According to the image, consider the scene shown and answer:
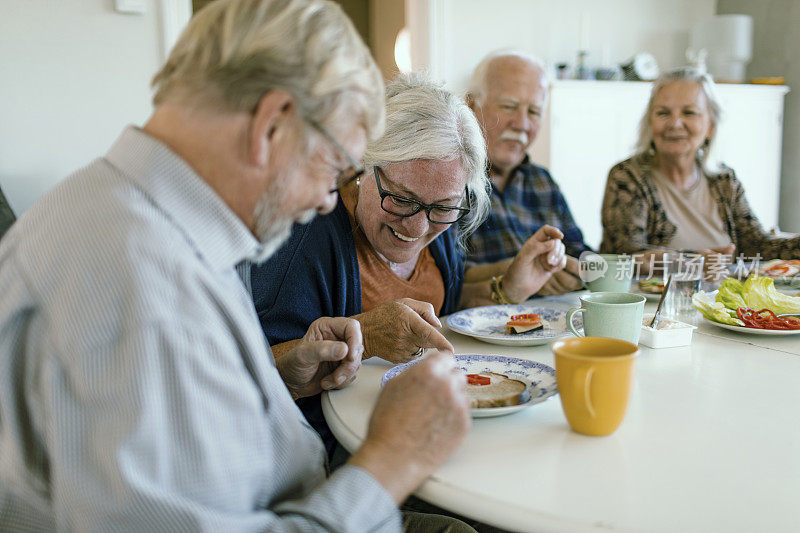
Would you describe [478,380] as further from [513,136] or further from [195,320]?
[513,136]

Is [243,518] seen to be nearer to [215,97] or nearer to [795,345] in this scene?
[215,97]

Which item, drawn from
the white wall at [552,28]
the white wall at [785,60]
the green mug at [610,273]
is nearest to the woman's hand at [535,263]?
the green mug at [610,273]

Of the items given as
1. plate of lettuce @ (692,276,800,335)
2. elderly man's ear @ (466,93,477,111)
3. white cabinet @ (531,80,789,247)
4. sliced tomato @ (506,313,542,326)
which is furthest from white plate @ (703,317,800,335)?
white cabinet @ (531,80,789,247)

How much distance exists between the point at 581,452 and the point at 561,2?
4639 millimetres

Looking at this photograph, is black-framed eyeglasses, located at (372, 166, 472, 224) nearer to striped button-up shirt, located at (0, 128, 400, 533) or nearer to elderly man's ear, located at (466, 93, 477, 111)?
striped button-up shirt, located at (0, 128, 400, 533)

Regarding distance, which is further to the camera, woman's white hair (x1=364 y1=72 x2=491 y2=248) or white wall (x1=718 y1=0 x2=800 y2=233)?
white wall (x1=718 y1=0 x2=800 y2=233)

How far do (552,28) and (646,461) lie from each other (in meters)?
4.54

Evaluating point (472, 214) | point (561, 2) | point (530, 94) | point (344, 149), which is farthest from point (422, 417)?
point (561, 2)

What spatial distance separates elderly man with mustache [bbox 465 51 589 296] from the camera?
2.29 metres

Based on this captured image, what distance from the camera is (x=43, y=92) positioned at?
8.59 feet

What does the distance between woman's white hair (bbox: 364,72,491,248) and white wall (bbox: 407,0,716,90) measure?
281 cm

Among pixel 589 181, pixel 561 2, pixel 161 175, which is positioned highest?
pixel 561 2

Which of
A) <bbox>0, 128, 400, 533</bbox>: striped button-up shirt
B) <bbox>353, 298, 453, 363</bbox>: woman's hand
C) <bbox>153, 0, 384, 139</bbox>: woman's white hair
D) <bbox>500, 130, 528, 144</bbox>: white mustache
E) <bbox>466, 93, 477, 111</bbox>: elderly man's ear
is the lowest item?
<bbox>353, 298, 453, 363</bbox>: woman's hand

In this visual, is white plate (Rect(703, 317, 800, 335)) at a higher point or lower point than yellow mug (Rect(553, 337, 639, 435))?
lower
